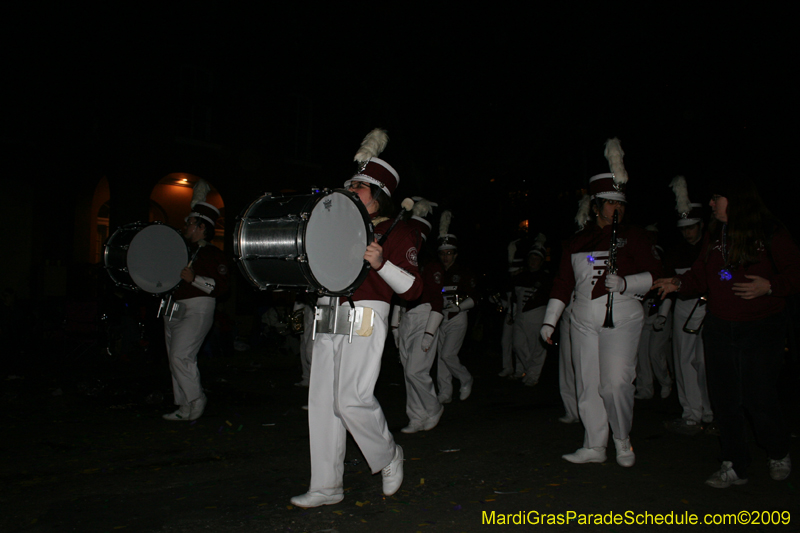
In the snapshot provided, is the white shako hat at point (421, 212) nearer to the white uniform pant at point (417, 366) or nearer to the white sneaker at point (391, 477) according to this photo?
the white uniform pant at point (417, 366)

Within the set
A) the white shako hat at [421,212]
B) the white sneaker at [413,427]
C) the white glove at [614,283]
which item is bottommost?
the white sneaker at [413,427]

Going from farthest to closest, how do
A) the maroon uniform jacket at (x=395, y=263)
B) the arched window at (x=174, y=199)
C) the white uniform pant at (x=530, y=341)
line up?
1. the arched window at (x=174, y=199)
2. the white uniform pant at (x=530, y=341)
3. the maroon uniform jacket at (x=395, y=263)

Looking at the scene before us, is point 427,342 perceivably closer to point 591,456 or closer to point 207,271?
point 591,456

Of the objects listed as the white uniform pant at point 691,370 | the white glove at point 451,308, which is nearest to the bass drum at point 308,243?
the white glove at point 451,308

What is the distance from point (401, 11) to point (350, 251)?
1154 cm

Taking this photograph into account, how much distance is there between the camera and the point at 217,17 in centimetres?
1429

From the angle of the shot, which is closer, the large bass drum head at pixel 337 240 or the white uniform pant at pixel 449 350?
the large bass drum head at pixel 337 240

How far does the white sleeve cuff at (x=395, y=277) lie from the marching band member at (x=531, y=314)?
6226 mm

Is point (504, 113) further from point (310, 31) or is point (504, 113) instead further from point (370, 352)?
point (370, 352)

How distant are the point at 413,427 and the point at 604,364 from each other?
2.25 meters

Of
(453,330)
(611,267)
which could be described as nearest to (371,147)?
(611,267)

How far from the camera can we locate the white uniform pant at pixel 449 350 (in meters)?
8.20

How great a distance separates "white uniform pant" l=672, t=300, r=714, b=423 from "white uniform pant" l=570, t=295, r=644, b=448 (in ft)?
6.24

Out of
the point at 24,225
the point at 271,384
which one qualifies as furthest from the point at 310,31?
the point at 24,225
